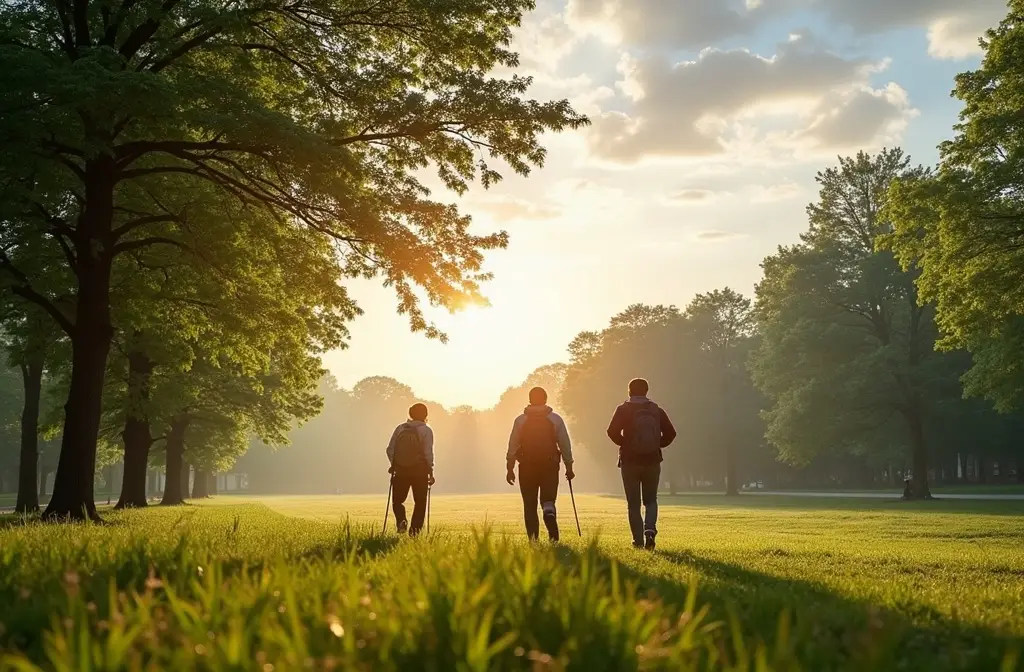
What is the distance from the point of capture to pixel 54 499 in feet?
56.2

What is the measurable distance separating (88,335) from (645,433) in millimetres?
11790

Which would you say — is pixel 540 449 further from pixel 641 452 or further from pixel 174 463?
pixel 174 463

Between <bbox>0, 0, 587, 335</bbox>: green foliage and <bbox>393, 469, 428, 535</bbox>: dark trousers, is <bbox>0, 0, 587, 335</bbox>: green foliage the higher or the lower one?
the higher one

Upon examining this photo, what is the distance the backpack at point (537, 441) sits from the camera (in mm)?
12453

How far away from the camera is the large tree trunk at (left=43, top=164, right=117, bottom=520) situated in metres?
17.4

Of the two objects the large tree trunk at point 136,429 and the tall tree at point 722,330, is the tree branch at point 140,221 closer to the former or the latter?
the large tree trunk at point 136,429

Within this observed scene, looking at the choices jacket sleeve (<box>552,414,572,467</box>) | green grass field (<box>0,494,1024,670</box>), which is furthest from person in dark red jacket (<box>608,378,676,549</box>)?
green grass field (<box>0,494,1024,670</box>)

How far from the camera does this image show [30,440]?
3141cm

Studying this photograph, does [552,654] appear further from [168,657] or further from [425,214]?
[425,214]

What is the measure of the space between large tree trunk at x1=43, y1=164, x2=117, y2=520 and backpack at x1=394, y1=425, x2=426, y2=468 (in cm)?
757

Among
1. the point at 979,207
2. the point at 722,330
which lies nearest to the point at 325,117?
the point at 979,207

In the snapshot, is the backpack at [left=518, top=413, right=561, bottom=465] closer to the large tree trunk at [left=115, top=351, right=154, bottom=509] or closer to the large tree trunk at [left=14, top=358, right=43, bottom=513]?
the large tree trunk at [left=115, top=351, right=154, bottom=509]

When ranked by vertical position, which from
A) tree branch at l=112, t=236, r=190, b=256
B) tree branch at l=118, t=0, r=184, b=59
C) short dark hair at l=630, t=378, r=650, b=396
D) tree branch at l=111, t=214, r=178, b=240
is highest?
tree branch at l=118, t=0, r=184, b=59

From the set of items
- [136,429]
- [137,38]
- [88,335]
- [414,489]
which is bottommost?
[414,489]
